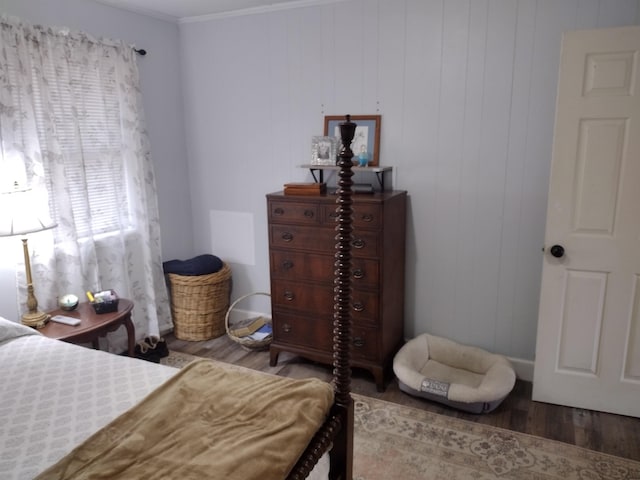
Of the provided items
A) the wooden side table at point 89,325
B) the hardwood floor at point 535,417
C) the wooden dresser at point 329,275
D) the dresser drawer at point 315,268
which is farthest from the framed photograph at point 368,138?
the wooden side table at point 89,325

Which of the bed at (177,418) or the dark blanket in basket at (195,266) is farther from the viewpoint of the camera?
the dark blanket in basket at (195,266)

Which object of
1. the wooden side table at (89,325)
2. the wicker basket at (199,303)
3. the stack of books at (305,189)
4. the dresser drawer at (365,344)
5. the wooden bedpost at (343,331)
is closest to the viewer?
the wooden bedpost at (343,331)

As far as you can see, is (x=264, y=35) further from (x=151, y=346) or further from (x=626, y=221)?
(x=626, y=221)

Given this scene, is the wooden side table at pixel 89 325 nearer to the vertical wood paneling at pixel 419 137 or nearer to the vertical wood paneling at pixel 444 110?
the vertical wood paneling at pixel 444 110

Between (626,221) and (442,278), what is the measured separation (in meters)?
1.12

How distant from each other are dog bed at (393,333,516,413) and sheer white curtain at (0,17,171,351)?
1965 millimetres

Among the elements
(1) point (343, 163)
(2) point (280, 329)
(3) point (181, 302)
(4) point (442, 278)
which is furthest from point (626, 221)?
(3) point (181, 302)

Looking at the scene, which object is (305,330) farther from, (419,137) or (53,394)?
(53,394)

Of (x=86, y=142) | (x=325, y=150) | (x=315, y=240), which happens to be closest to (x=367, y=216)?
(x=315, y=240)

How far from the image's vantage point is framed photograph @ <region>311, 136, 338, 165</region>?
321cm

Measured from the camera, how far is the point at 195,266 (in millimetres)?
3705

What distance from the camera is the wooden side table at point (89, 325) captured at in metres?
2.57

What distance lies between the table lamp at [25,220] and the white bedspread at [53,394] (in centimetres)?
41

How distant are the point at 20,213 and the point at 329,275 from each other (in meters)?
1.75
